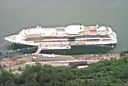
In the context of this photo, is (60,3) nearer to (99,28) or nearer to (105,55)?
(99,28)

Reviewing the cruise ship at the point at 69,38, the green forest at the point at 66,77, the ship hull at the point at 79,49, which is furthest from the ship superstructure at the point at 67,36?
the green forest at the point at 66,77

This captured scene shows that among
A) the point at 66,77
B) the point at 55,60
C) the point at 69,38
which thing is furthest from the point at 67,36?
the point at 66,77

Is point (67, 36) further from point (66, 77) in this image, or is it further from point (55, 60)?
point (66, 77)

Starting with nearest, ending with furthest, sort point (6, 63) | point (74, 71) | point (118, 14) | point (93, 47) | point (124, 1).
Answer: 1. point (74, 71)
2. point (6, 63)
3. point (93, 47)
4. point (118, 14)
5. point (124, 1)

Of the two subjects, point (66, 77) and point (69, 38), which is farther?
point (69, 38)

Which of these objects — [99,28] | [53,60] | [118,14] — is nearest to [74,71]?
[53,60]

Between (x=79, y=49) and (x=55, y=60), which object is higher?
(x=79, y=49)
